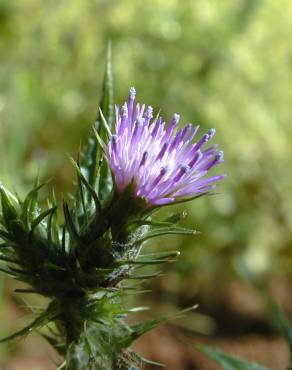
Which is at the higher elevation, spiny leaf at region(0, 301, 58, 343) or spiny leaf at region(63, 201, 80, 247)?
spiny leaf at region(63, 201, 80, 247)

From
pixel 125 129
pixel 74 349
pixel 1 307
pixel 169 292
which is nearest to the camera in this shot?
pixel 125 129

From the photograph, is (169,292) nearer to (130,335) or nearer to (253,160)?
(253,160)

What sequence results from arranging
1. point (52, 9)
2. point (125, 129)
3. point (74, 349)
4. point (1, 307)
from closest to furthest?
point (125, 129), point (74, 349), point (1, 307), point (52, 9)

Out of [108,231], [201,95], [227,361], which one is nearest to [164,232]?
[108,231]

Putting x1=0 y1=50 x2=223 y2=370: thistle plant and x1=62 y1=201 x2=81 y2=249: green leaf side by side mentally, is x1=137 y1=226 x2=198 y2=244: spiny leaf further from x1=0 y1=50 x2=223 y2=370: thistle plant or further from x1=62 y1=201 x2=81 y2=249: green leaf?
x1=62 y1=201 x2=81 y2=249: green leaf

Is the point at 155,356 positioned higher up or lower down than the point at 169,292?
lower down

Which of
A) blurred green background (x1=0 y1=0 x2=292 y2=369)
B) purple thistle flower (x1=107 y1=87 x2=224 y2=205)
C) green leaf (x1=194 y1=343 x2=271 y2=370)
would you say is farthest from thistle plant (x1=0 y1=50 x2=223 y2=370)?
blurred green background (x1=0 y1=0 x2=292 y2=369)

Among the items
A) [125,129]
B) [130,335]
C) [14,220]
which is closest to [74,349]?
[130,335]

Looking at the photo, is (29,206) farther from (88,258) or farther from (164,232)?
(164,232)
